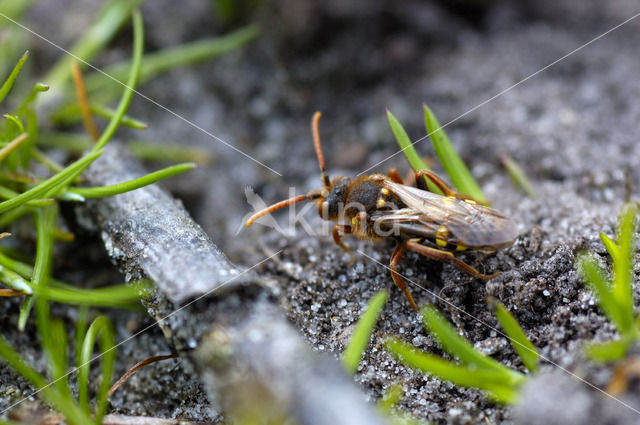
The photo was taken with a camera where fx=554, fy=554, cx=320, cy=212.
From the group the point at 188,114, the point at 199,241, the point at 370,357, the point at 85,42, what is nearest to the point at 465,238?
the point at 370,357

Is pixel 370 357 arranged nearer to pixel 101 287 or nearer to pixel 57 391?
pixel 57 391

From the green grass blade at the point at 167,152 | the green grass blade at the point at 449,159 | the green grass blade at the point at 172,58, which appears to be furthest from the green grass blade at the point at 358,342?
the green grass blade at the point at 172,58

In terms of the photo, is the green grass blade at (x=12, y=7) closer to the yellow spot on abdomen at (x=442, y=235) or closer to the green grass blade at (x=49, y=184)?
the green grass blade at (x=49, y=184)

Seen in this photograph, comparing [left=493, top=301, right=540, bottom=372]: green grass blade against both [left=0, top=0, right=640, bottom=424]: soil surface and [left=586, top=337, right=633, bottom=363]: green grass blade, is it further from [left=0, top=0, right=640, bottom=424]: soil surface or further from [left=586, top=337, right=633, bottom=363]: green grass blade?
[left=586, top=337, right=633, bottom=363]: green grass blade

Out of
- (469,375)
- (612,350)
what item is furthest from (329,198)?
(612,350)

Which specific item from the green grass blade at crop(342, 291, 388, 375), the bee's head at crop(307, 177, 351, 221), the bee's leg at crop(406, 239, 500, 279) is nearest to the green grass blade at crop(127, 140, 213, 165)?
the bee's head at crop(307, 177, 351, 221)

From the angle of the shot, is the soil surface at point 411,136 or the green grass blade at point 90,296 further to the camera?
the soil surface at point 411,136
